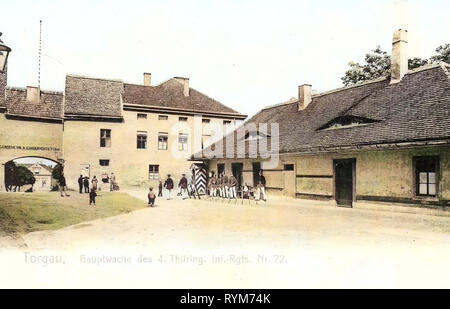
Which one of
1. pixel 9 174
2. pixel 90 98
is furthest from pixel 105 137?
pixel 9 174

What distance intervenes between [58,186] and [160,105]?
49.5 ft

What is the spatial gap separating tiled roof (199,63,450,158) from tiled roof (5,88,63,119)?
35.9 feet

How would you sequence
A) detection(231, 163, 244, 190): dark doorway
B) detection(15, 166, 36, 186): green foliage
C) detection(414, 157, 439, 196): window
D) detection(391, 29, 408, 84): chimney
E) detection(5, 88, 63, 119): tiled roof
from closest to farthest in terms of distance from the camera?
detection(414, 157, 439, 196): window → detection(15, 166, 36, 186): green foliage → detection(391, 29, 408, 84): chimney → detection(5, 88, 63, 119): tiled roof → detection(231, 163, 244, 190): dark doorway

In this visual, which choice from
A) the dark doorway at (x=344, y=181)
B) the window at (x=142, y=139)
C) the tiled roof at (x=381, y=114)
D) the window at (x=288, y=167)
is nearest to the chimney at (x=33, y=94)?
the window at (x=142, y=139)

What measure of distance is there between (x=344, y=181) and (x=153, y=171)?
1473 centimetres

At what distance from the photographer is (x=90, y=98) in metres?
19.2

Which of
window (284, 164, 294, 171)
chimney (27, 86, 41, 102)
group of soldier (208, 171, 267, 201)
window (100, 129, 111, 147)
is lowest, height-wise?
group of soldier (208, 171, 267, 201)

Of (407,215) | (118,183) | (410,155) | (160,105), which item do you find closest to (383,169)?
(410,155)

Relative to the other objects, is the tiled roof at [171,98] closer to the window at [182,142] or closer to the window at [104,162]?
the window at [182,142]

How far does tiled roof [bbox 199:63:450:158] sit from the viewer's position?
10727mm

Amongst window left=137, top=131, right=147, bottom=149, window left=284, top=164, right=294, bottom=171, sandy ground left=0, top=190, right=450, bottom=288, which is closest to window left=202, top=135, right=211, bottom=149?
window left=137, top=131, right=147, bottom=149

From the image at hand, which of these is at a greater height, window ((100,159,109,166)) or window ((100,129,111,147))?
window ((100,129,111,147))

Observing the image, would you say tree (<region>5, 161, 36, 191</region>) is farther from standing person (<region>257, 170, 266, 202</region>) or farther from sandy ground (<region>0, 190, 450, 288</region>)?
standing person (<region>257, 170, 266, 202</region>)

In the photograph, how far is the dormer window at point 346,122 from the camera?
42.5ft
